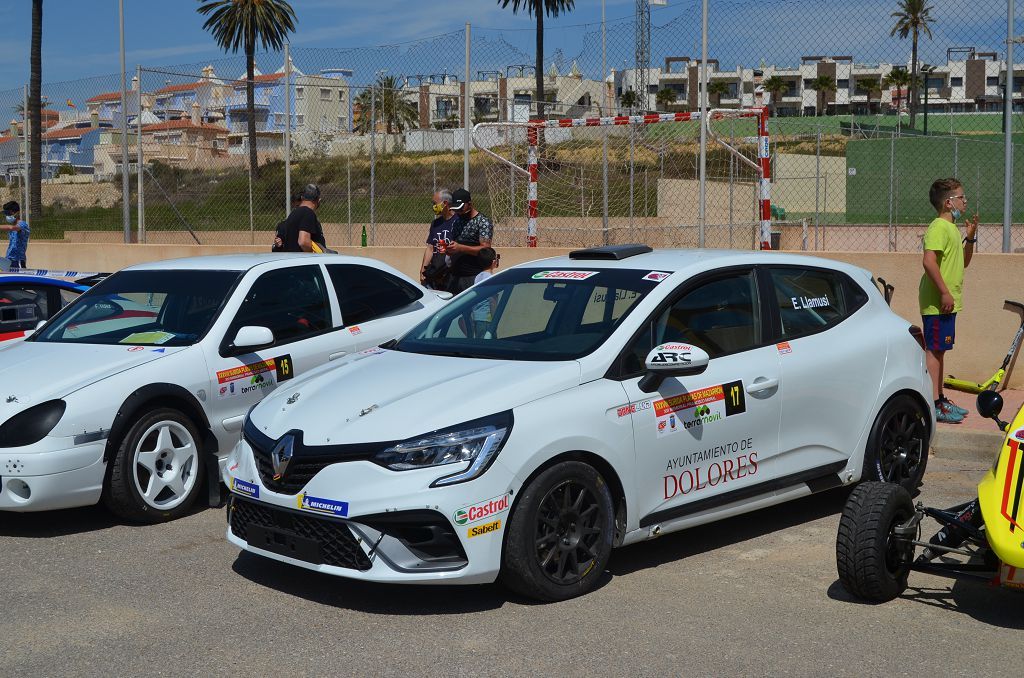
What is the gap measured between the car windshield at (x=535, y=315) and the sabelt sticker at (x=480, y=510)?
2.81ft

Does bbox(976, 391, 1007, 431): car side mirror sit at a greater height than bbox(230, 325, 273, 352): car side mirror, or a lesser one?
lesser

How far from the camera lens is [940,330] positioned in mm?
8773

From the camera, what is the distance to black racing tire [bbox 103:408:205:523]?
6273mm

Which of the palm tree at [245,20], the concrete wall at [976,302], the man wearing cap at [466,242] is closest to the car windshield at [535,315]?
the man wearing cap at [466,242]

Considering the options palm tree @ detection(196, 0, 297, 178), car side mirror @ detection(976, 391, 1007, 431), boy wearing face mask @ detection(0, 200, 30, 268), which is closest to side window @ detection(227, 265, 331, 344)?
car side mirror @ detection(976, 391, 1007, 431)

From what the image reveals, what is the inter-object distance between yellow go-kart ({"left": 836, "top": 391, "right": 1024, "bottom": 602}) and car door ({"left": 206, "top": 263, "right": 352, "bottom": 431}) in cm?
370

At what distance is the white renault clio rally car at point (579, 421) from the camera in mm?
4773

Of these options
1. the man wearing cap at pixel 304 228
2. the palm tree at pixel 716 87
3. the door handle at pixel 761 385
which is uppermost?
the palm tree at pixel 716 87

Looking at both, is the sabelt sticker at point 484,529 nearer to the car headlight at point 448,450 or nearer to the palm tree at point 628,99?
the car headlight at point 448,450

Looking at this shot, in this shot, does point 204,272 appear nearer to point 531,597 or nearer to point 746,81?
point 531,597

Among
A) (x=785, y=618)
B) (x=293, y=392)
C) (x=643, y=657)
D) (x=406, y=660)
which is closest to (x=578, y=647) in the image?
(x=643, y=657)

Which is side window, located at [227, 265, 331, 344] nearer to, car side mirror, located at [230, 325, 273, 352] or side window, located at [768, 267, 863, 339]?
car side mirror, located at [230, 325, 273, 352]

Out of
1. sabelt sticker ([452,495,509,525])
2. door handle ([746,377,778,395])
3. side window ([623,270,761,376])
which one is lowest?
sabelt sticker ([452,495,509,525])

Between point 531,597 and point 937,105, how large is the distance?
59.0 ft
